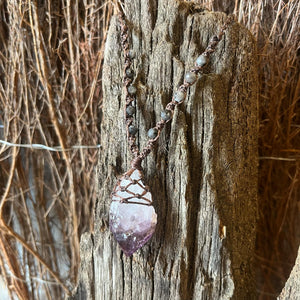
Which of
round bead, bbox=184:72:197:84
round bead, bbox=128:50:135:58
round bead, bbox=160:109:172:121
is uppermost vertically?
round bead, bbox=128:50:135:58

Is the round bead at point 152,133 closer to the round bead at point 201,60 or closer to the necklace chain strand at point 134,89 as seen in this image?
the necklace chain strand at point 134,89

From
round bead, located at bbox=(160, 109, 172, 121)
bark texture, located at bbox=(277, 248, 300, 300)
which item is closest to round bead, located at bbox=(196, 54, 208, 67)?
round bead, located at bbox=(160, 109, 172, 121)

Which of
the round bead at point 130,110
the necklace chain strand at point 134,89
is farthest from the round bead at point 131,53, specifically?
the round bead at point 130,110

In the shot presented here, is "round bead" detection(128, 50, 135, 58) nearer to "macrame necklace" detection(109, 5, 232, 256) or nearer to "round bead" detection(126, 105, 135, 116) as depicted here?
"macrame necklace" detection(109, 5, 232, 256)

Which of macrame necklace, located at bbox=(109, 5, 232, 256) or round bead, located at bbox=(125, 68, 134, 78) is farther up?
round bead, located at bbox=(125, 68, 134, 78)

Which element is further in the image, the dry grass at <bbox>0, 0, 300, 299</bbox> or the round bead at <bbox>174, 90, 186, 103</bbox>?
the dry grass at <bbox>0, 0, 300, 299</bbox>

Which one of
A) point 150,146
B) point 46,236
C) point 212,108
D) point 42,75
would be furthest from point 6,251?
point 212,108

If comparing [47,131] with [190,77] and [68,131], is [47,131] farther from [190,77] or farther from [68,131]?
[190,77]


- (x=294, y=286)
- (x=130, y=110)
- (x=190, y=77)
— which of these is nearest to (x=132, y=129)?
(x=130, y=110)
